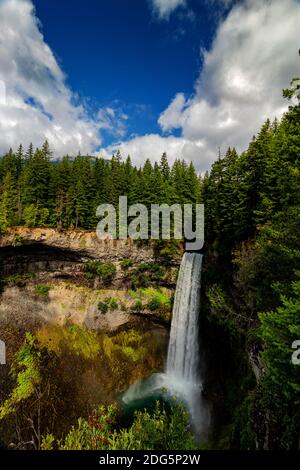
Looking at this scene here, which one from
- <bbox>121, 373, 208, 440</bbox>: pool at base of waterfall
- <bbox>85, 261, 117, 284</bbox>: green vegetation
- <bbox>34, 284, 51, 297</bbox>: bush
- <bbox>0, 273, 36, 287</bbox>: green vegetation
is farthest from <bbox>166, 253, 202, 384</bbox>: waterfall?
<bbox>0, 273, 36, 287</bbox>: green vegetation

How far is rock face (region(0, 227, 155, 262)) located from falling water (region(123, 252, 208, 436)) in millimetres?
7074

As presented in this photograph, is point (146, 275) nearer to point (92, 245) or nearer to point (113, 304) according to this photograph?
point (113, 304)

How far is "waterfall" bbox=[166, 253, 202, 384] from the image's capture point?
94.8 ft

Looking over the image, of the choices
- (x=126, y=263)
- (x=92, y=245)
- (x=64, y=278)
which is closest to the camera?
(x=92, y=245)

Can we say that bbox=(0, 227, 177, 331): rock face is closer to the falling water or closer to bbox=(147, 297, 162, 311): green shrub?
bbox=(147, 297, 162, 311): green shrub

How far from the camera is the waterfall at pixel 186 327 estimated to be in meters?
28.9

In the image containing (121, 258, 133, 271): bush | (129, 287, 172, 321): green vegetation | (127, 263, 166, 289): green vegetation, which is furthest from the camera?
(121, 258, 133, 271): bush

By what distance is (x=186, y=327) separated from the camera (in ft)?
99.3

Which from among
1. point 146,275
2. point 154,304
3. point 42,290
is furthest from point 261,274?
point 42,290

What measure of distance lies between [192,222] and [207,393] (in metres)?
20.9

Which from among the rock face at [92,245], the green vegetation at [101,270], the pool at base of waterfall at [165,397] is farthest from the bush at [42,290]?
the pool at base of waterfall at [165,397]

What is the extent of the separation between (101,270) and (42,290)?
9441mm
